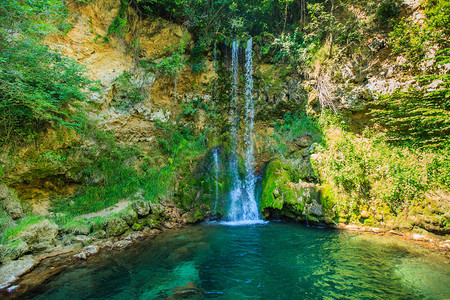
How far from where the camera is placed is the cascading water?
9.41 m

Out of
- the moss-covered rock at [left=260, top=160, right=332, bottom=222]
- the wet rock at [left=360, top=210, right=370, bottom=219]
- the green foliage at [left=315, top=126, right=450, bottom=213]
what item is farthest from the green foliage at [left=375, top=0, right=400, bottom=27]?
the wet rock at [left=360, top=210, right=370, bottom=219]

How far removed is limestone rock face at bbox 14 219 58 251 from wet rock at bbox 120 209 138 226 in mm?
1867

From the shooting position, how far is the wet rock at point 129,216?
718cm

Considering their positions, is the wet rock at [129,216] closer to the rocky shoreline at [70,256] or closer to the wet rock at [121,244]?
the rocky shoreline at [70,256]

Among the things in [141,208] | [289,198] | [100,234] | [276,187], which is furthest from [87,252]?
[289,198]

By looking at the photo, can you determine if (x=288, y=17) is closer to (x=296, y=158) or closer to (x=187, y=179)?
(x=296, y=158)

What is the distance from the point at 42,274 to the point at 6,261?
2.90 ft

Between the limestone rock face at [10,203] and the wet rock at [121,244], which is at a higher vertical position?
the limestone rock face at [10,203]

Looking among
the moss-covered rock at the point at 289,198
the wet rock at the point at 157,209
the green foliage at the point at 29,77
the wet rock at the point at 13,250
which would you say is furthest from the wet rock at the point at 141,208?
the moss-covered rock at the point at 289,198

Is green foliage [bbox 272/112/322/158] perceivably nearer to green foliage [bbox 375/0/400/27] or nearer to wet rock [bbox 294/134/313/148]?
wet rock [bbox 294/134/313/148]

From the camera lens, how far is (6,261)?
4531 mm

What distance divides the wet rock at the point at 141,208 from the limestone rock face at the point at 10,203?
127 inches

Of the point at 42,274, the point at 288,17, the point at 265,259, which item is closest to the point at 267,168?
the point at 265,259

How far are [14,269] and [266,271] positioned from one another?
5618 mm
